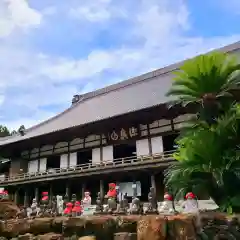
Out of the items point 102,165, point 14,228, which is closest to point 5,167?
point 102,165

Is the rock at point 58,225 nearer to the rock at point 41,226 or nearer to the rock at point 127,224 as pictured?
the rock at point 41,226

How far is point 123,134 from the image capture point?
1970cm

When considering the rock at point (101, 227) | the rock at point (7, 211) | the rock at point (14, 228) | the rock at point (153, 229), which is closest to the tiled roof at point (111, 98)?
the rock at point (7, 211)

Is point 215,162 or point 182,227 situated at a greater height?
point 215,162

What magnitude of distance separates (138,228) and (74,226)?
2593 millimetres

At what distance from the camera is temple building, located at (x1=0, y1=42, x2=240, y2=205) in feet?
58.1

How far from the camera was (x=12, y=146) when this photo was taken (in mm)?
24703

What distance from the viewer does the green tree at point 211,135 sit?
31.0 feet

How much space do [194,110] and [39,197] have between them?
13.9 meters

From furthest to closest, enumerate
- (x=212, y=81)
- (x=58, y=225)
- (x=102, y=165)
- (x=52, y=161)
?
1. (x=52, y=161)
2. (x=102, y=165)
3. (x=212, y=81)
4. (x=58, y=225)

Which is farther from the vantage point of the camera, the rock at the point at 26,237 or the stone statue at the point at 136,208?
the rock at the point at 26,237

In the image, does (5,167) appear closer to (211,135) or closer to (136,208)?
(136,208)

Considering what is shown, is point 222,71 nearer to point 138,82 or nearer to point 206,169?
point 206,169

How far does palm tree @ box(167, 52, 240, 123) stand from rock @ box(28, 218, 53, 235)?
21.5ft
